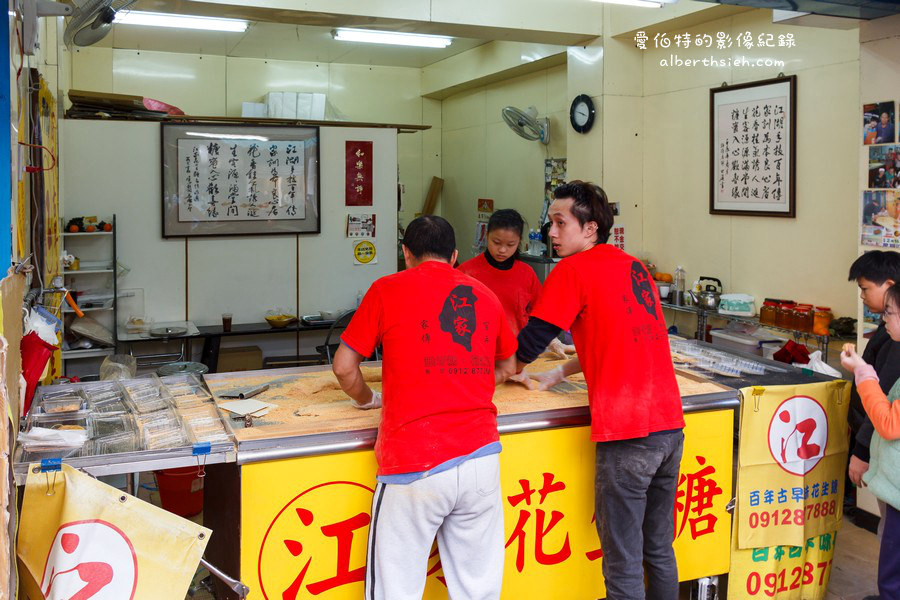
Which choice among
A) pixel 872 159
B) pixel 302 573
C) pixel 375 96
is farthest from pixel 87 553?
pixel 375 96

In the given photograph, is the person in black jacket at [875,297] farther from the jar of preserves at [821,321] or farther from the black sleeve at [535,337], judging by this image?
the jar of preserves at [821,321]

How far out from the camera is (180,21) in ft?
21.8

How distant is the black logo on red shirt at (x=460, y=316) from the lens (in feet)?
8.32

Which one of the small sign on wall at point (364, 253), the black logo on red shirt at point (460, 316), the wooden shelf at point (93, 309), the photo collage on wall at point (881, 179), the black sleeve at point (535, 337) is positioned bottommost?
the wooden shelf at point (93, 309)

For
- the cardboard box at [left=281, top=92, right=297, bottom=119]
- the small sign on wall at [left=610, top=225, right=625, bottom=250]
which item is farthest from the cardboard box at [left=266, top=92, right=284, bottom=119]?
the small sign on wall at [left=610, top=225, right=625, bottom=250]

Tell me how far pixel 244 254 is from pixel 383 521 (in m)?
4.33

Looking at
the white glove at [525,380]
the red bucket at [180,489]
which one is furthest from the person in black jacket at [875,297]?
the red bucket at [180,489]

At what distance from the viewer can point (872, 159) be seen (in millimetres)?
4078

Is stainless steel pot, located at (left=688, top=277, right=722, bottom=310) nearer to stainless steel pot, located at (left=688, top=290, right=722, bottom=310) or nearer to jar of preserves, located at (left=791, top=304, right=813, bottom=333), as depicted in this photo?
stainless steel pot, located at (left=688, top=290, right=722, bottom=310)

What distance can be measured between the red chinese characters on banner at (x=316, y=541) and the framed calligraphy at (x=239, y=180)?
4.06m

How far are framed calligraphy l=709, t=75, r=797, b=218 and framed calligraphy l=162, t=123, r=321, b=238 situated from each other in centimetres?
303

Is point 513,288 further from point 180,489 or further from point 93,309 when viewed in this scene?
→ point 93,309

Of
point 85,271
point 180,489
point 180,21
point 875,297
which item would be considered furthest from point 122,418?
point 180,21

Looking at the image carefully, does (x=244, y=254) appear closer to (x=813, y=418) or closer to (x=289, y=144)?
(x=289, y=144)
